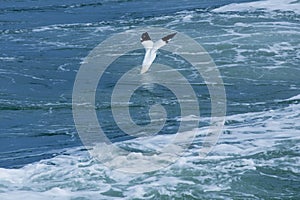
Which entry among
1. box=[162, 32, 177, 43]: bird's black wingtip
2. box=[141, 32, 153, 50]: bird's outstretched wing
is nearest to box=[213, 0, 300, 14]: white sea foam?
box=[162, 32, 177, 43]: bird's black wingtip

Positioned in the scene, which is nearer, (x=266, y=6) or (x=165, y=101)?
(x=165, y=101)

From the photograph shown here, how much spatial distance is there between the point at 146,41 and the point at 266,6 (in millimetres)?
6021

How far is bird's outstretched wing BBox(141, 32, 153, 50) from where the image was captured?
757 inches

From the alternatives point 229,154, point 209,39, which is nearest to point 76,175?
point 229,154

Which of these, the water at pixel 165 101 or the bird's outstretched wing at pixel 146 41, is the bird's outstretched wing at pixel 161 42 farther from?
the water at pixel 165 101

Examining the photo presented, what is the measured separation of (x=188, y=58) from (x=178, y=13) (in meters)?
5.49

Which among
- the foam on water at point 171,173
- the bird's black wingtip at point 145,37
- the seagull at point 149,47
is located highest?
the bird's black wingtip at point 145,37

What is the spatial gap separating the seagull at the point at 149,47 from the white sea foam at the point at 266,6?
419 centimetres

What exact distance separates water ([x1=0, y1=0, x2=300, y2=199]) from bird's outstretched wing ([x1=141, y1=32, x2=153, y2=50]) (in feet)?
1.17

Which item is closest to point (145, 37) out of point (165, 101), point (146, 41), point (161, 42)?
point (146, 41)

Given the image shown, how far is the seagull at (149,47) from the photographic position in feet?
59.1

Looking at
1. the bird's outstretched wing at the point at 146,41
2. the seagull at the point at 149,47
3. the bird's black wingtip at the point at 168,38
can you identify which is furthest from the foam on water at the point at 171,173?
the bird's black wingtip at the point at 168,38

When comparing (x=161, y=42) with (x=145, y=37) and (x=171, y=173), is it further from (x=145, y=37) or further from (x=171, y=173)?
(x=171, y=173)

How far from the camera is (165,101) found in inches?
602
